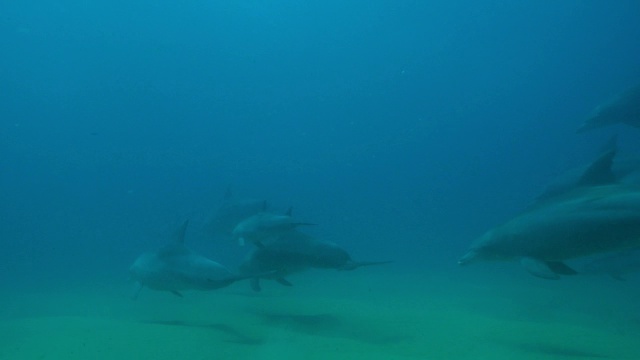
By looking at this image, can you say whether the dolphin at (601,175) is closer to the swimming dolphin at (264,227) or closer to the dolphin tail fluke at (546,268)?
the dolphin tail fluke at (546,268)

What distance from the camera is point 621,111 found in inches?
351

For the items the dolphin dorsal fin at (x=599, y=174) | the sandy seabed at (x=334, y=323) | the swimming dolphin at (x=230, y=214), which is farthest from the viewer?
the swimming dolphin at (x=230, y=214)

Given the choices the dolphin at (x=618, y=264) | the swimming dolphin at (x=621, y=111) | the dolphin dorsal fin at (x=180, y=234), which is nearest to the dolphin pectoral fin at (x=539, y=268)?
the dolphin dorsal fin at (x=180, y=234)

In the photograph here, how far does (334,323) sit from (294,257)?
1136 mm

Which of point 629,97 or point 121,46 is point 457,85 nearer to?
point 121,46

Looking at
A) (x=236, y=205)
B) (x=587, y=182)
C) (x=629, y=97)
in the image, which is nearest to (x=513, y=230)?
(x=587, y=182)

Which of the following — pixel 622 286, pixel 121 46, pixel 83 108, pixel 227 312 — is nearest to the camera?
pixel 227 312

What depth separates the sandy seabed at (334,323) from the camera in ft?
17.5

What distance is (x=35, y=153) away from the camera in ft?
305

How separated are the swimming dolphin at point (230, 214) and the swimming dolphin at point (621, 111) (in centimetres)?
722

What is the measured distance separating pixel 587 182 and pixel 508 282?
8709mm

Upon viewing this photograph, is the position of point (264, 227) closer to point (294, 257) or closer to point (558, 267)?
point (294, 257)

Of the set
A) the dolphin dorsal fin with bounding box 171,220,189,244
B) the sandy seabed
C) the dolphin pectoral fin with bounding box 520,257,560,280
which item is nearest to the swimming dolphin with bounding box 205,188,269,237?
the sandy seabed

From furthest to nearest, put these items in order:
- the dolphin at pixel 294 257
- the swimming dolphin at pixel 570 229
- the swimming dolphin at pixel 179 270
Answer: the dolphin at pixel 294 257 → the swimming dolphin at pixel 179 270 → the swimming dolphin at pixel 570 229
